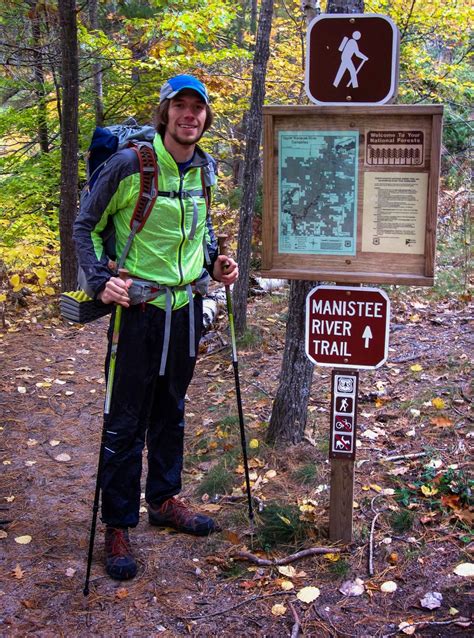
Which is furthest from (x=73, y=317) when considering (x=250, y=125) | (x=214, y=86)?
(x=214, y=86)

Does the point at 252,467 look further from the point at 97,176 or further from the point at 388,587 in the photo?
the point at 97,176

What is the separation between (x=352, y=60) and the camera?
273cm

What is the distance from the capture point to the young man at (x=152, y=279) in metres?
3.05

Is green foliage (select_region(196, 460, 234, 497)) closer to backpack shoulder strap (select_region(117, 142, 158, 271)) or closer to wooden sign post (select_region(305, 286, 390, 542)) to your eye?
wooden sign post (select_region(305, 286, 390, 542))

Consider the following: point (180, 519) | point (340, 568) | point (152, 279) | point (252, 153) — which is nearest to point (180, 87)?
point (152, 279)

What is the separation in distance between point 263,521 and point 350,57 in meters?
2.52

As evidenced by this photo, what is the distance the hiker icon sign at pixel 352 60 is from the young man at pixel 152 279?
0.64 metres

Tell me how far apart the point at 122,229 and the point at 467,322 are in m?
4.66

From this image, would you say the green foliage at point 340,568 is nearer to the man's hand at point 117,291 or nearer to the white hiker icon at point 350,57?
the man's hand at point 117,291

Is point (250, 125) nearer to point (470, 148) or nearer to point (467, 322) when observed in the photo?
point (467, 322)

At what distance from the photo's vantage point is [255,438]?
14.5 ft

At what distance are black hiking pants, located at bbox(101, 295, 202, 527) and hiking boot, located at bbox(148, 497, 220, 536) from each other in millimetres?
313

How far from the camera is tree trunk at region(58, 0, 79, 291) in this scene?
7.70 m

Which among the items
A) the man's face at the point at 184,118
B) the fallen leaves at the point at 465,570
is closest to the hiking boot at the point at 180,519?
the fallen leaves at the point at 465,570
